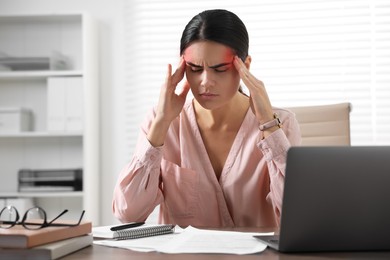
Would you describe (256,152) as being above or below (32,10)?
below

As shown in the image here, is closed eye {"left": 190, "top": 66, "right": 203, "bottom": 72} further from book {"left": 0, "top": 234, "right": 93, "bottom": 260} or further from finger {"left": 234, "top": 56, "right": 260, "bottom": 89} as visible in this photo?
book {"left": 0, "top": 234, "right": 93, "bottom": 260}

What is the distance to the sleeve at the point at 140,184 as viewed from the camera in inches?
62.7

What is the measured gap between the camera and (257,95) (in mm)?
1615

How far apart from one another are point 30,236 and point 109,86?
2.79m

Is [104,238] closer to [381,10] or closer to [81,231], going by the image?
[81,231]

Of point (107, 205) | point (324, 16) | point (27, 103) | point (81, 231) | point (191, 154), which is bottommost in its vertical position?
point (107, 205)

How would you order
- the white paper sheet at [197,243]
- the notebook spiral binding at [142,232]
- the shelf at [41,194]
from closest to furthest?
1. the white paper sheet at [197,243]
2. the notebook spiral binding at [142,232]
3. the shelf at [41,194]

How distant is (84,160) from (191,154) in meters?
1.81

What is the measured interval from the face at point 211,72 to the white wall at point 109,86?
2039mm

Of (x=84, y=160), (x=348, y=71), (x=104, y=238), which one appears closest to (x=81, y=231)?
(x=104, y=238)

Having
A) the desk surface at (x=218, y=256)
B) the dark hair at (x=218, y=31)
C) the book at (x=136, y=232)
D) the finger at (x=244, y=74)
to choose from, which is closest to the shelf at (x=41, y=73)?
the dark hair at (x=218, y=31)

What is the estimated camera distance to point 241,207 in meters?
1.67

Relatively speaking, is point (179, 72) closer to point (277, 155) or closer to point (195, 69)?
point (195, 69)

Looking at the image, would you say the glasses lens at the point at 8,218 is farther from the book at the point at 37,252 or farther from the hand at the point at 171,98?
the hand at the point at 171,98
